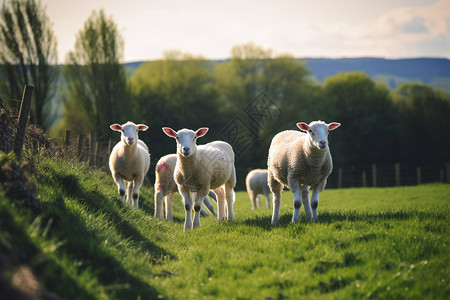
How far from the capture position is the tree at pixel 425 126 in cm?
4544

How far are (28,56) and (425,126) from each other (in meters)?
38.1

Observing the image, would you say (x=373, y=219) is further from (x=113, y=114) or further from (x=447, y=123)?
(x=447, y=123)

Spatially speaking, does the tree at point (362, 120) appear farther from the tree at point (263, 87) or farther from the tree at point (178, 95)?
the tree at point (178, 95)

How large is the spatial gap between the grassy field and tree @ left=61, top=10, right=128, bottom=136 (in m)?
27.4

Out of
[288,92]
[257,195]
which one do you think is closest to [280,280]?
[257,195]

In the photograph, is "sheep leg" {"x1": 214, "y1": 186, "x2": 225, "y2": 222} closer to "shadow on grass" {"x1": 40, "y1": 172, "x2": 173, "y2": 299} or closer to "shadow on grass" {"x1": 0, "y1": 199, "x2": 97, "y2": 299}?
"shadow on grass" {"x1": 40, "y1": 172, "x2": 173, "y2": 299}

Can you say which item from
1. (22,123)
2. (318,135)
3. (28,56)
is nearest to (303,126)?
(318,135)

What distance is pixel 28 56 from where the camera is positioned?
2786cm

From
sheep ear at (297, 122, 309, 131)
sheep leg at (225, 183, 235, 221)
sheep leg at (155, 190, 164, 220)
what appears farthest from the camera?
sheep leg at (155, 190, 164, 220)

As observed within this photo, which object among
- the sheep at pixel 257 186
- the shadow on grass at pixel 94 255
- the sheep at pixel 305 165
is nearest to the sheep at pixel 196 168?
the sheep at pixel 305 165

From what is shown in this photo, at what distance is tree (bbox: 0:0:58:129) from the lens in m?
27.1

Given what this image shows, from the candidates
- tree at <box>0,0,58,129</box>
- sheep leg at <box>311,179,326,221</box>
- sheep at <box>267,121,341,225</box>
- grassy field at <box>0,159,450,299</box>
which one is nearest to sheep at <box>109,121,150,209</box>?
grassy field at <box>0,159,450,299</box>

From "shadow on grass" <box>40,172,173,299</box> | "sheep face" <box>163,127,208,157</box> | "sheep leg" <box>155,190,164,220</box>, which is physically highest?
"sheep face" <box>163,127,208,157</box>

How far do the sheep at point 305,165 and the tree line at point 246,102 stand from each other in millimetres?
24469
